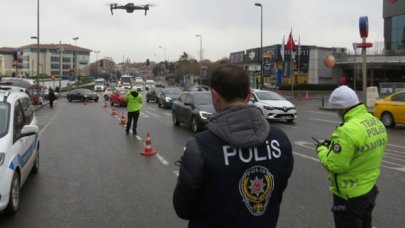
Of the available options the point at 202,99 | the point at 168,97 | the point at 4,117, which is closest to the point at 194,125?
the point at 202,99

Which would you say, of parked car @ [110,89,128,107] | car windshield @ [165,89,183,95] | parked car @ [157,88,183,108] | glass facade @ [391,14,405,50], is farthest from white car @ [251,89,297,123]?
glass facade @ [391,14,405,50]

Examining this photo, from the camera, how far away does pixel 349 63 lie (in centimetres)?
5659

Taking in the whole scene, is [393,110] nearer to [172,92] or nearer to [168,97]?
[168,97]

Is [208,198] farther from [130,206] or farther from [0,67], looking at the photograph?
[0,67]

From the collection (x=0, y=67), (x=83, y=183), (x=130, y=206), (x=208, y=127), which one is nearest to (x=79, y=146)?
(x=83, y=183)

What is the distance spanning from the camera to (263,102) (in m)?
20.8

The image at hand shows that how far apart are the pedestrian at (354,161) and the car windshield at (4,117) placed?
4790 mm

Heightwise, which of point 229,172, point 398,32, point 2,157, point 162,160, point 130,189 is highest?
point 398,32

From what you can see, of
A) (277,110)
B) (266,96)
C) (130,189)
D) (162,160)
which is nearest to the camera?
(130,189)

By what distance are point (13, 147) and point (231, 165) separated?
490 cm

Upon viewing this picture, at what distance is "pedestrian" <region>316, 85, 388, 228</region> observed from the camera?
3.43 metres

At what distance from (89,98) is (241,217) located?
46.3m

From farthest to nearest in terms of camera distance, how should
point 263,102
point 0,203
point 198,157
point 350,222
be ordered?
point 263,102
point 0,203
point 350,222
point 198,157

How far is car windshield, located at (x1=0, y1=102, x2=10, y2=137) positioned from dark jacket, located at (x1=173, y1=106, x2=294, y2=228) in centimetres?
488
